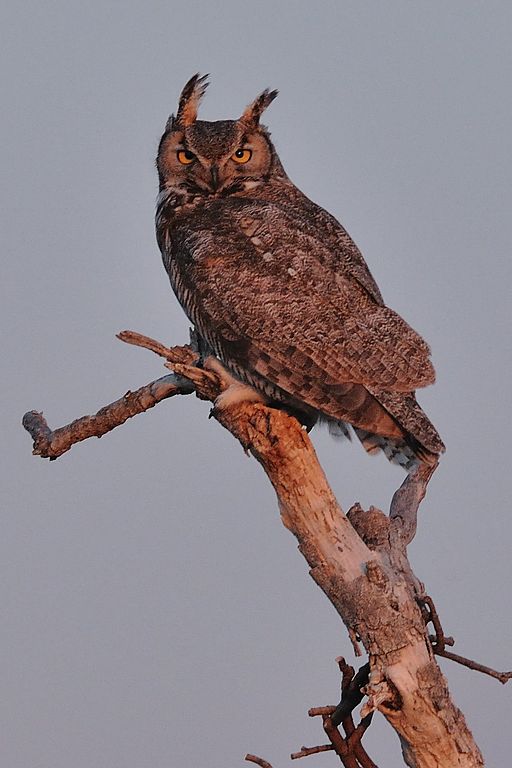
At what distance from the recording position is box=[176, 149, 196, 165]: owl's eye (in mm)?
4875

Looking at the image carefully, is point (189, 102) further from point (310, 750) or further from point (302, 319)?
point (310, 750)

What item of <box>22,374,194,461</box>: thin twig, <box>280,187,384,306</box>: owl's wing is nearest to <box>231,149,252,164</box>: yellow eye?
<box>280,187,384,306</box>: owl's wing

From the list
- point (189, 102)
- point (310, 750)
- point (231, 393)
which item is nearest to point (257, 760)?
point (310, 750)

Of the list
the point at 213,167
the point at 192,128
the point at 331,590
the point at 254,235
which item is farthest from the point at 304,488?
the point at 192,128

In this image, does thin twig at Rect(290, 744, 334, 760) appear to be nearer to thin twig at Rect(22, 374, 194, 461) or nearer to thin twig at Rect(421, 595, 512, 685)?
thin twig at Rect(421, 595, 512, 685)

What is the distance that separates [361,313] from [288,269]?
326mm

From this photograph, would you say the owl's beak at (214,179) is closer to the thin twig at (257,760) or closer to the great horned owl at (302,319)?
the great horned owl at (302,319)

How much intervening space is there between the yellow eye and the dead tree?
120 cm

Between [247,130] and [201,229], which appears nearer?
[201,229]

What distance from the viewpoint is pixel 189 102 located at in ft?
16.6

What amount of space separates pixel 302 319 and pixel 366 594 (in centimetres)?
109

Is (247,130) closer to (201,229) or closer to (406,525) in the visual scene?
(201,229)

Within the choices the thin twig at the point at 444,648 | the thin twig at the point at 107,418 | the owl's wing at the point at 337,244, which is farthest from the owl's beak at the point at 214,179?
the thin twig at the point at 444,648

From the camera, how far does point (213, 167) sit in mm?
4770
